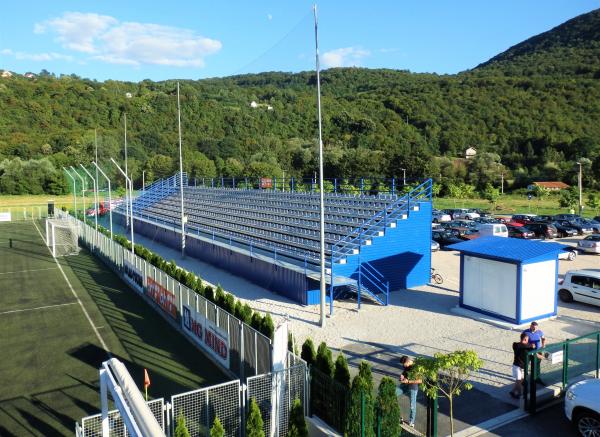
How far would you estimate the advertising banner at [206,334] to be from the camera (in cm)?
1359

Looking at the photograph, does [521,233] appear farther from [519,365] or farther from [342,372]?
[342,372]

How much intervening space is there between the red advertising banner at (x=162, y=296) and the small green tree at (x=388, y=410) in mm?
10640

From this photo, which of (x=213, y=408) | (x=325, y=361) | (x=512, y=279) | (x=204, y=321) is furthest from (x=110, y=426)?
(x=512, y=279)

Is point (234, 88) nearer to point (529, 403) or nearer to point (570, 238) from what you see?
point (570, 238)

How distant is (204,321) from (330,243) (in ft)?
29.9

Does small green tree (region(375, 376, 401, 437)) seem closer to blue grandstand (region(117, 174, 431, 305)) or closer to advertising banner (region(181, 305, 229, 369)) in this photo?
advertising banner (region(181, 305, 229, 369))

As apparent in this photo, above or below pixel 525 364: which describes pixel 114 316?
below

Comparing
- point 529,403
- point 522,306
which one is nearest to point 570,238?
point 522,306

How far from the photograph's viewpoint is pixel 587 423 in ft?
30.7

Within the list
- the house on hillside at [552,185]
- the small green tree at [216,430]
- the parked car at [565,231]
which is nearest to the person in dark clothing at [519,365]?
the small green tree at [216,430]

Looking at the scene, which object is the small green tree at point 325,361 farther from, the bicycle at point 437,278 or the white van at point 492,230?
the white van at point 492,230

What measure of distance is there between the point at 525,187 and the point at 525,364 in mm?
90357

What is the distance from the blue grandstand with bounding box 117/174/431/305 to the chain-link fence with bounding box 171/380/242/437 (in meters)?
9.55

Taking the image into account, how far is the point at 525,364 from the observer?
1058 cm
